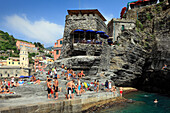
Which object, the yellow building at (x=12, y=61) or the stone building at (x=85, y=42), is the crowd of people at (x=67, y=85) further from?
the yellow building at (x=12, y=61)

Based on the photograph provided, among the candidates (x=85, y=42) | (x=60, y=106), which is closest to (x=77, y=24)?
(x=85, y=42)

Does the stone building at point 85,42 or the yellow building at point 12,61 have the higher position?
the stone building at point 85,42

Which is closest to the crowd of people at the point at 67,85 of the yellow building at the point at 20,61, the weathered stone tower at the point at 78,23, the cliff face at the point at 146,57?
the weathered stone tower at the point at 78,23

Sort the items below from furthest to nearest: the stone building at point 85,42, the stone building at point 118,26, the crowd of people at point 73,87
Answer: the stone building at point 118,26 → the stone building at point 85,42 → the crowd of people at point 73,87

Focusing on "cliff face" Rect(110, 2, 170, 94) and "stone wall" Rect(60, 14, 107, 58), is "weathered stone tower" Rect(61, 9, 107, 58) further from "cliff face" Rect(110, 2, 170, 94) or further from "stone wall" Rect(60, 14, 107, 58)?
"cliff face" Rect(110, 2, 170, 94)

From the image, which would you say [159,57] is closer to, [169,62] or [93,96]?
[169,62]

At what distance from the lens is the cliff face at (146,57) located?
23.2 meters

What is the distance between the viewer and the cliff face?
915 inches

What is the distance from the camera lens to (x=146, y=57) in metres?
26.3

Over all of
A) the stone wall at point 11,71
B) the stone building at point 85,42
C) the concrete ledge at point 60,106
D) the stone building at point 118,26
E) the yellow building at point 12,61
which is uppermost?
the stone building at point 118,26

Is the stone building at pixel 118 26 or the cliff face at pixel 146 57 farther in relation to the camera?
the stone building at pixel 118 26

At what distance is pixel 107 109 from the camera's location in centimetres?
1115

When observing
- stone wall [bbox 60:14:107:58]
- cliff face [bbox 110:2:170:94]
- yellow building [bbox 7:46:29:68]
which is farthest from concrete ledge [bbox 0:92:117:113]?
yellow building [bbox 7:46:29:68]

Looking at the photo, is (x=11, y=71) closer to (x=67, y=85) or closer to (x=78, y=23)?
(x=78, y=23)
